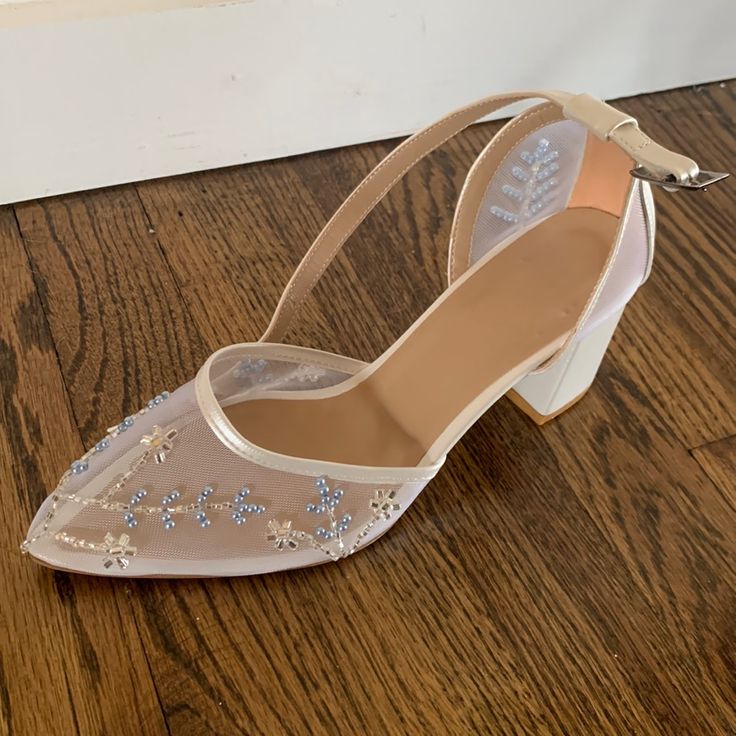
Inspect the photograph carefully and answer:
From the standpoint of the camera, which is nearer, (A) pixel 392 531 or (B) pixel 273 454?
(B) pixel 273 454

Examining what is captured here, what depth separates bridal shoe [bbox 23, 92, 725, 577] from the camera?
2.23ft

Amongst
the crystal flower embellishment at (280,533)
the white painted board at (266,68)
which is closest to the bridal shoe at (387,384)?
the crystal flower embellishment at (280,533)

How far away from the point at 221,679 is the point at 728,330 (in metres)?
0.68

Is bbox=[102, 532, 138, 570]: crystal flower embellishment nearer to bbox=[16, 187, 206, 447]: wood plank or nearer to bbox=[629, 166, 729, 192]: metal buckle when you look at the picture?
bbox=[16, 187, 206, 447]: wood plank

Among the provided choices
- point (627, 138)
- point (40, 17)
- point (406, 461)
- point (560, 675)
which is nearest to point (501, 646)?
point (560, 675)

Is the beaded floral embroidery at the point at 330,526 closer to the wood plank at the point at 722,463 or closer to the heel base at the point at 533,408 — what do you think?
the heel base at the point at 533,408

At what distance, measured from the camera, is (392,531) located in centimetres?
78

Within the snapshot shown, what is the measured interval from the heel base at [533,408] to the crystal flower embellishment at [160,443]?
1.20 feet

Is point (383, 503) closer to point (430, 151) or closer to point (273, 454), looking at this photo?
point (273, 454)

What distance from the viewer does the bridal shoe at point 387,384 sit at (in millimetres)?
680

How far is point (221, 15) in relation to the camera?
967 mm

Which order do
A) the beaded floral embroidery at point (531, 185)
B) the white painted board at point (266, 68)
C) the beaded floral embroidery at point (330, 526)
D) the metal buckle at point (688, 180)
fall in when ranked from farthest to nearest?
the white painted board at point (266, 68) < the beaded floral embroidery at point (531, 185) < the beaded floral embroidery at point (330, 526) < the metal buckle at point (688, 180)

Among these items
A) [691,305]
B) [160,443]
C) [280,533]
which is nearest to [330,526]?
[280,533]

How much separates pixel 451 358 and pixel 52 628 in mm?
419
